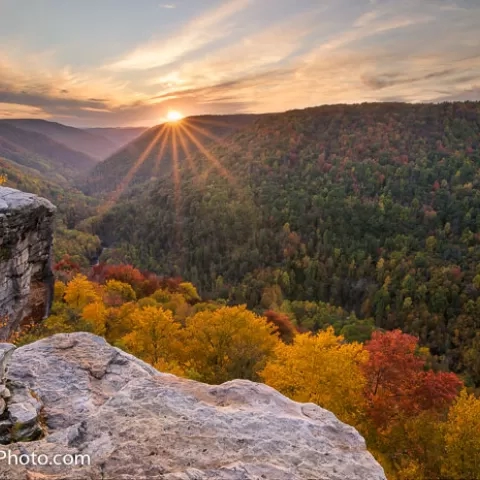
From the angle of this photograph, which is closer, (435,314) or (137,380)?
(137,380)

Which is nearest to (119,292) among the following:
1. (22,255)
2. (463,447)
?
(22,255)

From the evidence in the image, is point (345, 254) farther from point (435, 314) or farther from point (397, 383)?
point (397, 383)

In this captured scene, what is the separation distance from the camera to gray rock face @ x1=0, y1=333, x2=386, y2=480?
28.0 feet

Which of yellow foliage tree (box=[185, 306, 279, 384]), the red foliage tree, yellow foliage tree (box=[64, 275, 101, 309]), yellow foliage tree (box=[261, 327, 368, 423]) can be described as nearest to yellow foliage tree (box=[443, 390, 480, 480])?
the red foliage tree

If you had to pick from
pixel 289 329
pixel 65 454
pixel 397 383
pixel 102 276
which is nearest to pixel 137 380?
pixel 65 454

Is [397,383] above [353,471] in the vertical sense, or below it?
below

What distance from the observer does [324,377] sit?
94.0 feet

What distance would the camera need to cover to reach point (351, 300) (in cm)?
17912

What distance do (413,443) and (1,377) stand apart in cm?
2791

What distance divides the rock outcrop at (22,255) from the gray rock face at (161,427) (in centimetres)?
1782

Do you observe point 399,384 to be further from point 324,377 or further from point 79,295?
point 79,295

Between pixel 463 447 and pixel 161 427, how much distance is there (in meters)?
26.2

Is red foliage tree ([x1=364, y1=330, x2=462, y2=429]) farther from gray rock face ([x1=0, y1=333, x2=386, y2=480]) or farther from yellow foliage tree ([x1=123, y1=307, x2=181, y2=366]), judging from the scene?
gray rock face ([x1=0, y1=333, x2=386, y2=480])

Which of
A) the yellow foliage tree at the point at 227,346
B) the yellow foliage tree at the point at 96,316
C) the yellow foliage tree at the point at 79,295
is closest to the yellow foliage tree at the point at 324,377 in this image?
the yellow foliage tree at the point at 227,346
